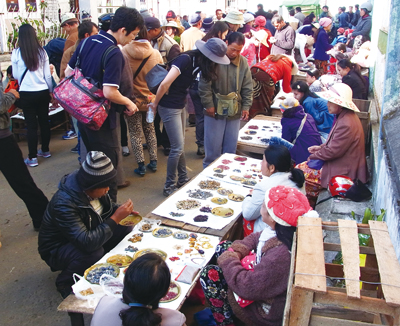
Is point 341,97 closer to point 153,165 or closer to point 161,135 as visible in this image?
point 153,165

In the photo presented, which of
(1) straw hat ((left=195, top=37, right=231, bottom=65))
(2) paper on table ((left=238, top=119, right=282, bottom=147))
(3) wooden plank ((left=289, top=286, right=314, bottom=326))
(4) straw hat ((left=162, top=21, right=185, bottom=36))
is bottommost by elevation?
(2) paper on table ((left=238, top=119, right=282, bottom=147))

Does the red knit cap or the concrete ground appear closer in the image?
the concrete ground

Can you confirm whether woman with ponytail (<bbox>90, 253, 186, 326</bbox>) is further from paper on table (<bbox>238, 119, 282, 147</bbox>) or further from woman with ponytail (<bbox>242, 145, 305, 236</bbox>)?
paper on table (<bbox>238, 119, 282, 147</bbox>)

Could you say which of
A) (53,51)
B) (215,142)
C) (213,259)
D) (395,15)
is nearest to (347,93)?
(395,15)

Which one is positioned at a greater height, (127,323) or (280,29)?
(280,29)

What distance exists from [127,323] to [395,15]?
11.7ft

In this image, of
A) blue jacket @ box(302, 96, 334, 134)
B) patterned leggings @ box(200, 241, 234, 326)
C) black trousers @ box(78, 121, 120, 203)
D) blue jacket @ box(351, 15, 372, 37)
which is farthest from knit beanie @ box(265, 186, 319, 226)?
blue jacket @ box(351, 15, 372, 37)

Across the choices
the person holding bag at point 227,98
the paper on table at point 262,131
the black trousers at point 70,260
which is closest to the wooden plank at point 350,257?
the black trousers at point 70,260

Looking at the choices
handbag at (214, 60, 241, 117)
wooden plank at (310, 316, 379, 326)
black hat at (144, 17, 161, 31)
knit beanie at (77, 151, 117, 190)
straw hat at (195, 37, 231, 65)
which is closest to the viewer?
wooden plank at (310, 316, 379, 326)

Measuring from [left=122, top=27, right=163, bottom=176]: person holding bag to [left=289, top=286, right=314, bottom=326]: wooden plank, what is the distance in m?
3.77

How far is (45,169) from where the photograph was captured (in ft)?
18.7

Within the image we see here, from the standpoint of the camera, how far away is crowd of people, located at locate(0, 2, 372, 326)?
92.5 inches

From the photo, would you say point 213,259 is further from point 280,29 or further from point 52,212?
point 280,29

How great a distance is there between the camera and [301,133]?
516 centimetres
